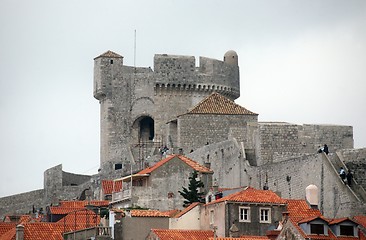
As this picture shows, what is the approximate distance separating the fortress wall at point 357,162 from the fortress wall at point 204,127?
19.8 metres

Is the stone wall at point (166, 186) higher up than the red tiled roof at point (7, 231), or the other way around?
the stone wall at point (166, 186)

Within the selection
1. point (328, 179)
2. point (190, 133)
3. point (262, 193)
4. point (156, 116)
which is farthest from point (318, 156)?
point (156, 116)

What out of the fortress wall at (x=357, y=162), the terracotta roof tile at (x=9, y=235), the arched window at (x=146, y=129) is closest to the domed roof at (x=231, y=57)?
the arched window at (x=146, y=129)

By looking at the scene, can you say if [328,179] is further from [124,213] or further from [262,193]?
[124,213]

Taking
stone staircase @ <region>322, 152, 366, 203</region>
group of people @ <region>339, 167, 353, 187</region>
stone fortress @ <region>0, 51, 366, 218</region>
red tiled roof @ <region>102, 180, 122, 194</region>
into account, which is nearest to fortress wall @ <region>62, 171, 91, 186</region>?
stone fortress @ <region>0, 51, 366, 218</region>

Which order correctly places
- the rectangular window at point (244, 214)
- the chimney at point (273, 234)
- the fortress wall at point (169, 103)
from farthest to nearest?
the fortress wall at point (169, 103) → the rectangular window at point (244, 214) → the chimney at point (273, 234)

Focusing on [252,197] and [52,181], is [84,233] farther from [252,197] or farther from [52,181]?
[52,181]

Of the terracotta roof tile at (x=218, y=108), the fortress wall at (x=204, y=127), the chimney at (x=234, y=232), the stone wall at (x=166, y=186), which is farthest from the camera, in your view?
the terracotta roof tile at (x=218, y=108)

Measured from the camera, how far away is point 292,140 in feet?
273

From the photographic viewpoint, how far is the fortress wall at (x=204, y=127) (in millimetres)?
92625

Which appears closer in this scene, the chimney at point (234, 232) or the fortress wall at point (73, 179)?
the chimney at point (234, 232)

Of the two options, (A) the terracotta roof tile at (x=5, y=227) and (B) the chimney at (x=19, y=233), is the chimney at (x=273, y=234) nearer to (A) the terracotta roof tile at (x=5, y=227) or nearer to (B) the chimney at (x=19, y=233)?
(B) the chimney at (x=19, y=233)

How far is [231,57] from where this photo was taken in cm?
10631

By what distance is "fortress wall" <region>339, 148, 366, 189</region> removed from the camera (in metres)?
71.8
